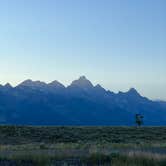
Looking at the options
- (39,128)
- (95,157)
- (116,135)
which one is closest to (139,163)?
(95,157)

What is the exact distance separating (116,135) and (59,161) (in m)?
42.5

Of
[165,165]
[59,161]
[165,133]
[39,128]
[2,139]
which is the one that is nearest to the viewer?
[165,165]

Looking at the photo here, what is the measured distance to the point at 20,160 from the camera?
2728 cm

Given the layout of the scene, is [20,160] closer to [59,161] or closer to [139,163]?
[59,161]

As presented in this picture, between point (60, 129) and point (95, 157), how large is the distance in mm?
50262

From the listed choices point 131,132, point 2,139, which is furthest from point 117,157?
point 131,132

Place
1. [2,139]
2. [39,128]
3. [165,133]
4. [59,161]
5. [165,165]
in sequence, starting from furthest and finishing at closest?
[39,128], [165,133], [2,139], [59,161], [165,165]

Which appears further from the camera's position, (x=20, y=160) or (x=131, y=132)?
(x=131, y=132)

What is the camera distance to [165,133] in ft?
241

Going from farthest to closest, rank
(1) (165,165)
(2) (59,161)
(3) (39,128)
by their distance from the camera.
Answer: (3) (39,128), (2) (59,161), (1) (165,165)

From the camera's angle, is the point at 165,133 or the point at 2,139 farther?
the point at 165,133

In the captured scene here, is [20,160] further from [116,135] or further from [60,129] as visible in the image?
[60,129]

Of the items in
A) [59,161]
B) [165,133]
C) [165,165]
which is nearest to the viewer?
[165,165]

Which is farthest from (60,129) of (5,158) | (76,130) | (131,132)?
(5,158)
